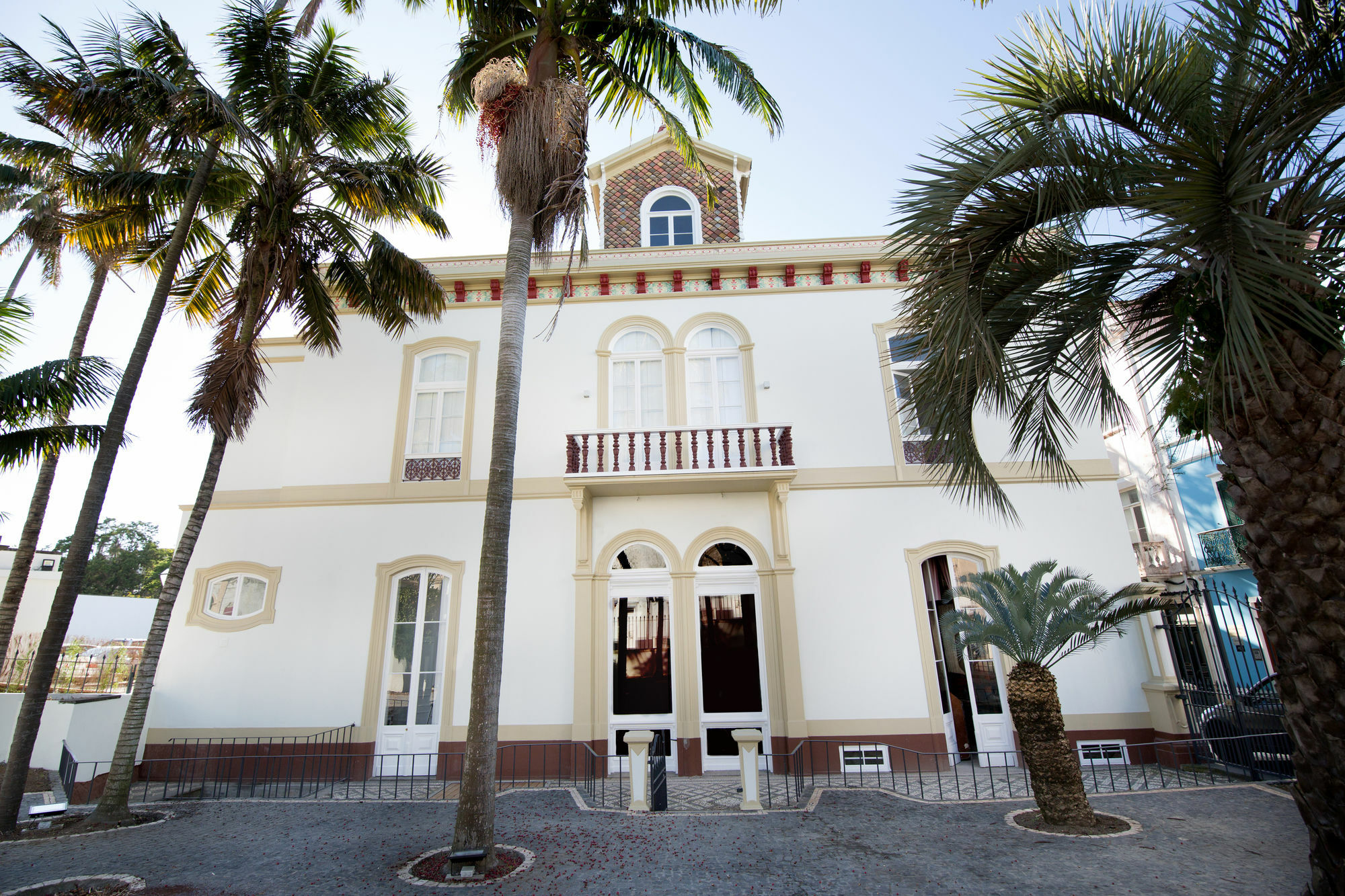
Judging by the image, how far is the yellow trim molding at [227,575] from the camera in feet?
34.1

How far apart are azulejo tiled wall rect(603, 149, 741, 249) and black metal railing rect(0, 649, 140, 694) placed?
11461 millimetres

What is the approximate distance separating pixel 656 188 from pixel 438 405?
6184 mm

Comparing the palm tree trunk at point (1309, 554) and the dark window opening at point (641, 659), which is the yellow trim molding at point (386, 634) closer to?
the dark window opening at point (641, 659)

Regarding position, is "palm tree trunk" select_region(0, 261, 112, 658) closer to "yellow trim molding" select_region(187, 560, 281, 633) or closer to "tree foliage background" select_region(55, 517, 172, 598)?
"yellow trim molding" select_region(187, 560, 281, 633)

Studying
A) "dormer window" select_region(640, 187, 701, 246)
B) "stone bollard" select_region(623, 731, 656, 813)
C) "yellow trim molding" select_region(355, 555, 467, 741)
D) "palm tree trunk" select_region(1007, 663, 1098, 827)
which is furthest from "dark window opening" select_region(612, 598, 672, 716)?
"dormer window" select_region(640, 187, 701, 246)

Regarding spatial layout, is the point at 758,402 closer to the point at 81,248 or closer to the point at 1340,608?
the point at 1340,608

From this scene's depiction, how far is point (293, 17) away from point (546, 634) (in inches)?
362

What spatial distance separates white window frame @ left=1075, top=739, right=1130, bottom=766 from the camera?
9.22 m

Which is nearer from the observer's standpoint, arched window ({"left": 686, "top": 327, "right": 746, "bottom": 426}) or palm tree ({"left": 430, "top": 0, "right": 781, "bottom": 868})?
Result: palm tree ({"left": 430, "top": 0, "right": 781, "bottom": 868})

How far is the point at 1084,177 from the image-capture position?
409 cm

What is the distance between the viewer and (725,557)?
10.4m

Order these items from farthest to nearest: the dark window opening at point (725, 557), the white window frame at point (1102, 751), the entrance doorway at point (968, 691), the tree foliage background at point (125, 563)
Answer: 1. the tree foliage background at point (125, 563)
2. the dark window opening at point (725, 557)
3. the entrance doorway at point (968, 691)
4. the white window frame at point (1102, 751)

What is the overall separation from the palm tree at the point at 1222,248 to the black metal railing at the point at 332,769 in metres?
7.36

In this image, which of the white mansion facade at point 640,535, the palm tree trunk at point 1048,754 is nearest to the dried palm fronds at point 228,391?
the white mansion facade at point 640,535
